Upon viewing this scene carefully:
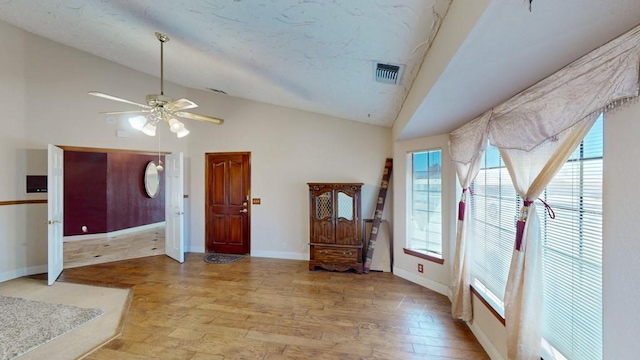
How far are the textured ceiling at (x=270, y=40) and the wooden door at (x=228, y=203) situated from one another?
1435 mm

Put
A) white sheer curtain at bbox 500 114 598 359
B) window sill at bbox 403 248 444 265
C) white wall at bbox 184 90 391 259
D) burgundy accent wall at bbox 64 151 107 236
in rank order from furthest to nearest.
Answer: burgundy accent wall at bbox 64 151 107 236 < white wall at bbox 184 90 391 259 < window sill at bbox 403 248 444 265 < white sheer curtain at bbox 500 114 598 359

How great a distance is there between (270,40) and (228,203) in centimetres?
350

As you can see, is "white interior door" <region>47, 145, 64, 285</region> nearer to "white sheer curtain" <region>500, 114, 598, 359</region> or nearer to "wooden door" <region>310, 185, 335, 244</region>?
"wooden door" <region>310, 185, 335, 244</region>

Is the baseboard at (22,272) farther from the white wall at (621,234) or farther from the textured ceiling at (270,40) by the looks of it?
the white wall at (621,234)

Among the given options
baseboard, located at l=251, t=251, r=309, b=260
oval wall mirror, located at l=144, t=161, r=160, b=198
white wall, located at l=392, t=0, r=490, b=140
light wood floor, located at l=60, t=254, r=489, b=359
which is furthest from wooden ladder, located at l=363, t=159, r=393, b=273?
oval wall mirror, located at l=144, t=161, r=160, b=198

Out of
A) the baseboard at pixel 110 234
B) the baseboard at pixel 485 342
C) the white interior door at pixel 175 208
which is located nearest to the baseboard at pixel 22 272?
the white interior door at pixel 175 208

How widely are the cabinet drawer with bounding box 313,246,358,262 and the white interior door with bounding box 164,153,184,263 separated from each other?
8.08ft

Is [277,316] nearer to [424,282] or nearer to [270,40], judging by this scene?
[424,282]

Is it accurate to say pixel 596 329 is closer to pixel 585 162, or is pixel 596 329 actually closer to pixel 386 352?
pixel 585 162

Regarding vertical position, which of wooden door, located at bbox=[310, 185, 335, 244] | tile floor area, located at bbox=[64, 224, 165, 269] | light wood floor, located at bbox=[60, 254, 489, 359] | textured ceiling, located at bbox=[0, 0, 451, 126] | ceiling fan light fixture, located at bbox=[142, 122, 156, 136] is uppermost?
textured ceiling, located at bbox=[0, 0, 451, 126]

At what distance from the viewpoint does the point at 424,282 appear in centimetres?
343

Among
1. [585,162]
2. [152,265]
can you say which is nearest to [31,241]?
[152,265]

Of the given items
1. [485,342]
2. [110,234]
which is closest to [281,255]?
[485,342]

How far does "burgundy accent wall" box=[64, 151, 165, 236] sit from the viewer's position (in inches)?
230
